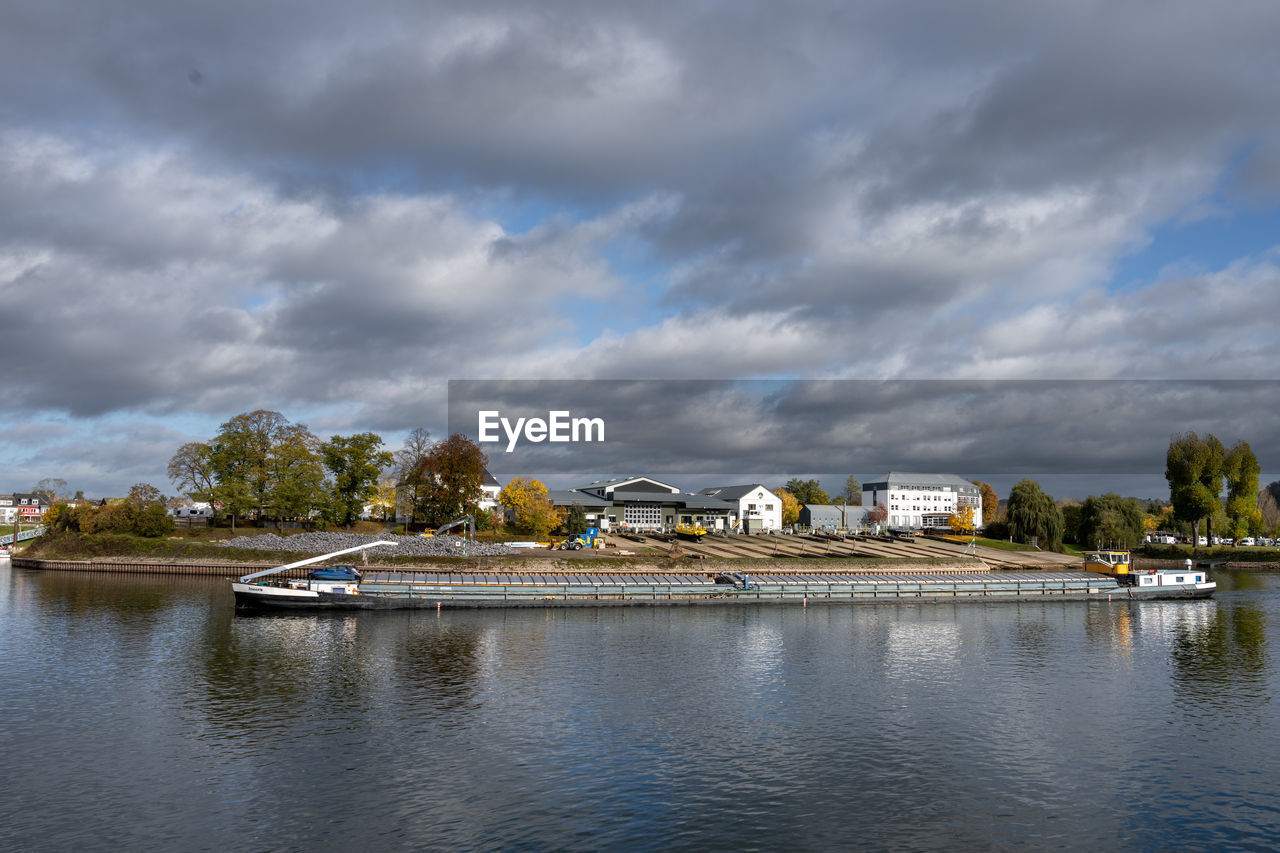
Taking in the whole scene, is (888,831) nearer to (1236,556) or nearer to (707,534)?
(707,534)

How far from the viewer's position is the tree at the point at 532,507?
414 feet

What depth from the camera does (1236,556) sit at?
446 feet

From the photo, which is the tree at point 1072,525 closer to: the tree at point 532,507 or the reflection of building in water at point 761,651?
the tree at point 532,507

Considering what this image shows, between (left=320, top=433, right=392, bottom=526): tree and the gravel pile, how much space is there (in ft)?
39.7

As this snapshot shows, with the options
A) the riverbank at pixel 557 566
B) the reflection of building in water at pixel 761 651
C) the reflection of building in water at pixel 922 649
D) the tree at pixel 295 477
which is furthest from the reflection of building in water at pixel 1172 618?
the tree at pixel 295 477

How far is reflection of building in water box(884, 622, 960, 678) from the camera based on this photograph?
50.1m

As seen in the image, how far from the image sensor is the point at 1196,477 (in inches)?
5394

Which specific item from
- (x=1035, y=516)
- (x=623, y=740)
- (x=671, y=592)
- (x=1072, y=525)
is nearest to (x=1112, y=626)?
(x=671, y=592)

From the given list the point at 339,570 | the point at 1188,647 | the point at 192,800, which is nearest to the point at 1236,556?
the point at 1188,647

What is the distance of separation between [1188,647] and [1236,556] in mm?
95949

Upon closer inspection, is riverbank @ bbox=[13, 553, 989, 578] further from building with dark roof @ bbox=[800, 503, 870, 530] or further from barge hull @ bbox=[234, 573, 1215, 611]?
building with dark roof @ bbox=[800, 503, 870, 530]

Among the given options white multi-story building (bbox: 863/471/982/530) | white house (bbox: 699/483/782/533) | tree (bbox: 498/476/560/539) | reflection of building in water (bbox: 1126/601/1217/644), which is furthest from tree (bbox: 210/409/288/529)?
white multi-story building (bbox: 863/471/982/530)

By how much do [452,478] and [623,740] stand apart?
8783 centimetres

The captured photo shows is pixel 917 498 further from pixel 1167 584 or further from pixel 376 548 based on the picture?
pixel 376 548
